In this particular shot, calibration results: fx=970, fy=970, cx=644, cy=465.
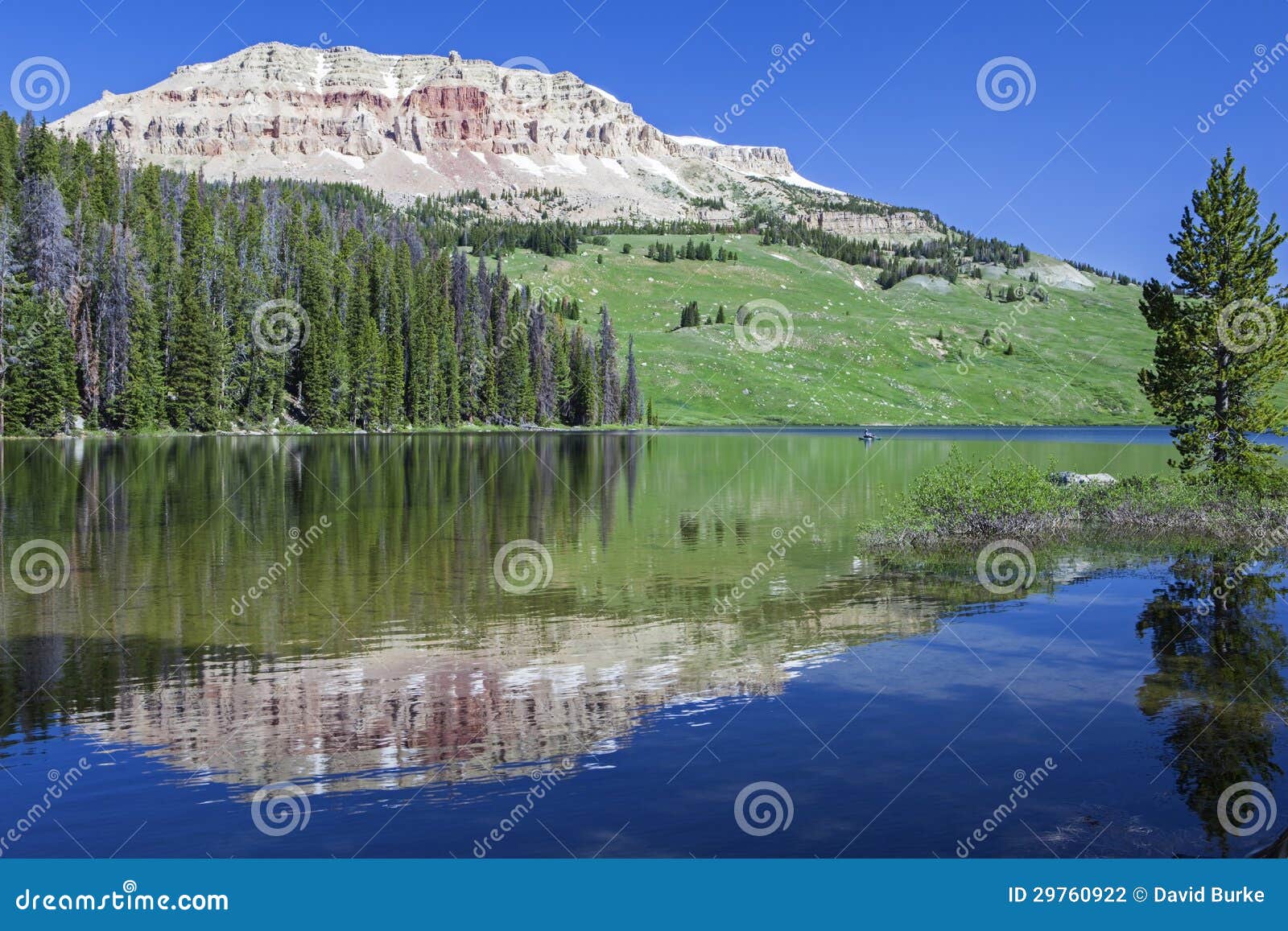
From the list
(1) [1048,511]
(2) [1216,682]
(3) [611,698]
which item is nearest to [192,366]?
(1) [1048,511]

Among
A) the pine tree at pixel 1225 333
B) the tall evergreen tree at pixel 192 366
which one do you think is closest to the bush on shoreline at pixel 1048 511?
the pine tree at pixel 1225 333

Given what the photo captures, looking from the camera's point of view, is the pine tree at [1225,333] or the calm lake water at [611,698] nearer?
the calm lake water at [611,698]

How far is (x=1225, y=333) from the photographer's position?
40.9 m

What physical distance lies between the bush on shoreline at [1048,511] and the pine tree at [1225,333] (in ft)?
5.74

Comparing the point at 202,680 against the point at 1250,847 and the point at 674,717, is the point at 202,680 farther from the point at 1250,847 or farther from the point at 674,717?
the point at 1250,847

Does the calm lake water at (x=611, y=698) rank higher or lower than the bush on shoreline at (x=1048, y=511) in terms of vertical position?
lower

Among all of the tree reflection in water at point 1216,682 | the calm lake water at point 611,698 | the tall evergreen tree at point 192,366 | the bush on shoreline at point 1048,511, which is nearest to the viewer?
the calm lake water at point 611,698

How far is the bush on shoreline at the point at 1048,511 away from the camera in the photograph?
3784 centimetres

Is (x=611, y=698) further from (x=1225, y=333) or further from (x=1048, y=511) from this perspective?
(x=1225, y=333)

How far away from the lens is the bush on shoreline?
37.8 meters

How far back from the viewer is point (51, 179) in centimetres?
12950

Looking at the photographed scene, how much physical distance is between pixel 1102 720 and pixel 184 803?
14.8m

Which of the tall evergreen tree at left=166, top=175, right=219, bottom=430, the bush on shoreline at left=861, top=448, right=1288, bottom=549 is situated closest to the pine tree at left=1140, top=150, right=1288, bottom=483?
the bush on shoreline at left=861, top=448, right=1288, bottom=549

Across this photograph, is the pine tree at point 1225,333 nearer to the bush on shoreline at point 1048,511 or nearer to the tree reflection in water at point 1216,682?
the bush on shoreline at point 1048,511
